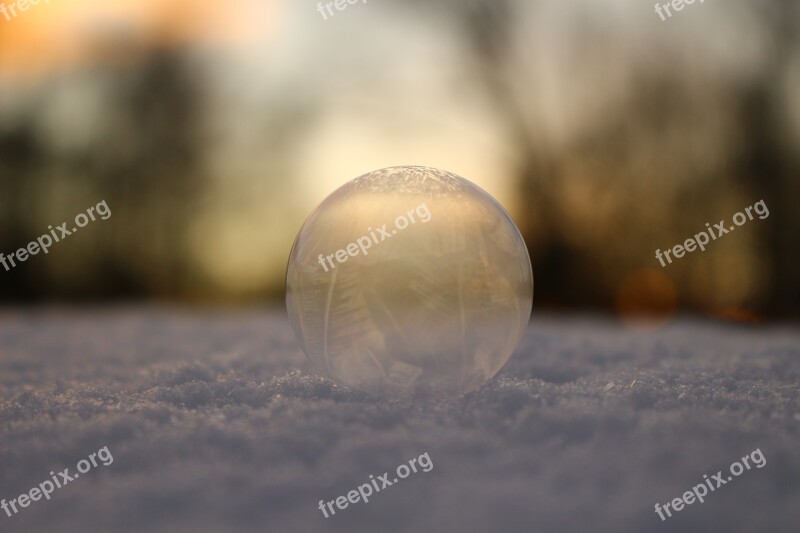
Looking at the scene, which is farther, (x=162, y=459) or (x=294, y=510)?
(x=162, y=459)

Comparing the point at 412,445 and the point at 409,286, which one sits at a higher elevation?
the point at 409,286

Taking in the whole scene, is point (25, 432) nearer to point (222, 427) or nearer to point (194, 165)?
point (222, 427)

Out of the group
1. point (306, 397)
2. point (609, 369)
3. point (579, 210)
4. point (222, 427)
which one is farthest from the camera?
point (579, 210)

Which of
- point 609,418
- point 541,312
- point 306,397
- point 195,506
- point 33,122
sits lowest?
point 541,312

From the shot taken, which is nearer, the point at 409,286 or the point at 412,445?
the point at 412,445

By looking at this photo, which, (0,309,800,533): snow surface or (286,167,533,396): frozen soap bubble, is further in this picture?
(286,167,533,396): frozen soap bubble

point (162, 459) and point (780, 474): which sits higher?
point (162, 459)

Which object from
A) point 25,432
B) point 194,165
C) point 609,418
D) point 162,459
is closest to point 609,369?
point 609,418

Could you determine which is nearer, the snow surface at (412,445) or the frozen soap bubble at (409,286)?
the snow surface at (412,445)
